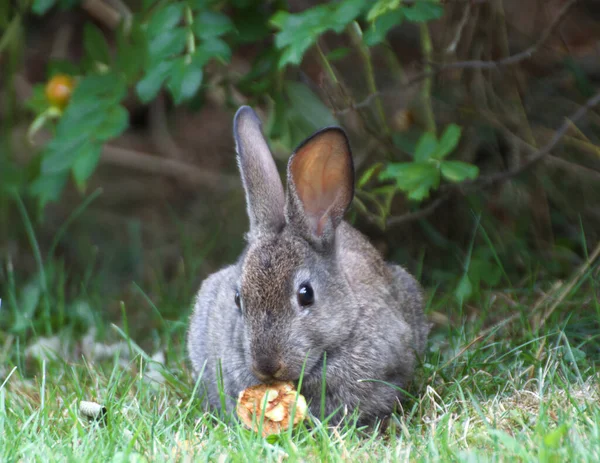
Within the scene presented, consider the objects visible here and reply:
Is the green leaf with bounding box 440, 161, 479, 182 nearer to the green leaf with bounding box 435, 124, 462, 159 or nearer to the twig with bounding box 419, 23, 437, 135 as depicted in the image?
the green leaf with bounding box 435, 124, 462, 159

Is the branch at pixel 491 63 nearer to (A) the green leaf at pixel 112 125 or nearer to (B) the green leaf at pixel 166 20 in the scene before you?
(B) the green leaf at pixel 166 20

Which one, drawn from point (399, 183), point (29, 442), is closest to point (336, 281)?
point (399, 183)

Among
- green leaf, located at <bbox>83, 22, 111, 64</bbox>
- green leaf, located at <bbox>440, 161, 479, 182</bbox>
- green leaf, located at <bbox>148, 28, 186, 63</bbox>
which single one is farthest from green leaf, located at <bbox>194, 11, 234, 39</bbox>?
green leaf, located at <bbox>440, 161, 479, 182</bbox>

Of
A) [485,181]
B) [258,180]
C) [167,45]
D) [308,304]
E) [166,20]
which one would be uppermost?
[166,20]

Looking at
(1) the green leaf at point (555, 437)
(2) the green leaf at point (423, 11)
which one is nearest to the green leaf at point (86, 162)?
(2) the green leaf at point (423, 11)

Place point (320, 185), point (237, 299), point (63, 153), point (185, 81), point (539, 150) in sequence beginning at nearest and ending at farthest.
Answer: point (237, 299)
point (320, 185)
point (185, 81)
point (63, 153)
point (539, 150)

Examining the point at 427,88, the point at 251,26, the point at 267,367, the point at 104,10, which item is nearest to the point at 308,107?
the point at 251,26

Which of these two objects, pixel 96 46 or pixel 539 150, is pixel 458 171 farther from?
pixel 96 46
